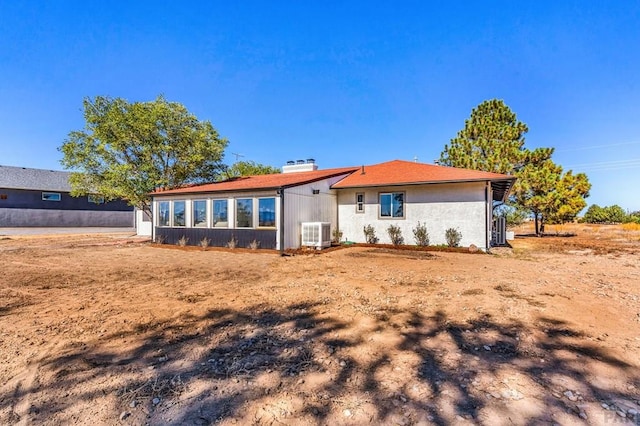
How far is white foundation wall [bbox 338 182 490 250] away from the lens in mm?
11938

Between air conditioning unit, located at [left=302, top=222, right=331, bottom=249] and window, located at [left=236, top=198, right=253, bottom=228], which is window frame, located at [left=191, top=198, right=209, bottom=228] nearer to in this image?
window, located at [left=236, top=198, right=253, bottom=228]

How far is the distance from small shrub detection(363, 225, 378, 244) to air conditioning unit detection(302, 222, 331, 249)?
2108mm

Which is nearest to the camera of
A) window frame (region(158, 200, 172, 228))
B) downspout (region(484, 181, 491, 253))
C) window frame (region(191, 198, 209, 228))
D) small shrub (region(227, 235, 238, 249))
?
downspout (region(484, 181, 491, 253))

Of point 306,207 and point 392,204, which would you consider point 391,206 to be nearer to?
point 392,204

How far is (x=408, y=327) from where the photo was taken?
383 cm

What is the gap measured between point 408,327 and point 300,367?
1621 millimetres

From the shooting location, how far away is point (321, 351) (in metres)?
3.17

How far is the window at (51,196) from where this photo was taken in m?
26.6

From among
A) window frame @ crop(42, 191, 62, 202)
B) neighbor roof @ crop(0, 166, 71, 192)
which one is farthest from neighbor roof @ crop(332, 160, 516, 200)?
window frame @ crop(42, 191, 62, 202)

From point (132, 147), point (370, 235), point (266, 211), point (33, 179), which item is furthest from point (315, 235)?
point (33, 179)

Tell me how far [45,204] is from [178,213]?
68.9 ft

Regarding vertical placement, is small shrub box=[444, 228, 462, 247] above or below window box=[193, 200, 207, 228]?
below

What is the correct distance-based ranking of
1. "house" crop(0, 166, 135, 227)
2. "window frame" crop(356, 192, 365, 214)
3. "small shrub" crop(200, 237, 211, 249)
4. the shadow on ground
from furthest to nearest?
"house" crop(0, 166, 135, 227)
"window frame" crop(356, 192, 365, 214)
"small shrub" crop(200, 237, 211, 249)
the shadow on ground

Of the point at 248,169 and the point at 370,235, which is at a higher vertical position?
the point at 248,169
